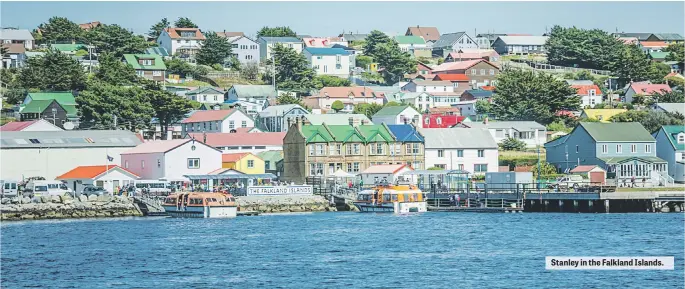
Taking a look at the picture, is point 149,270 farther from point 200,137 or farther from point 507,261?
point 200,137

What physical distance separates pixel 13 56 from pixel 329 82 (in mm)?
43508

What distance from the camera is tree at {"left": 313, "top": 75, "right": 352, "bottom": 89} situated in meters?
166

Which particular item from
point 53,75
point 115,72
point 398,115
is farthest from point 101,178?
point 53,75

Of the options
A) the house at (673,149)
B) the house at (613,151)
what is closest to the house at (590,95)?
the house at (613,151)

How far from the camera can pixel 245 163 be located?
10100 cm

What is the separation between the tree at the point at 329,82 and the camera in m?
166

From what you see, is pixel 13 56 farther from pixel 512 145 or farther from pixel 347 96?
pixel 512 145

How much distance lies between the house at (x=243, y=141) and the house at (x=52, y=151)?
26.6 feet

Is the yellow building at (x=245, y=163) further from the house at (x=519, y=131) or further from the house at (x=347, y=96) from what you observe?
the house at (x=347, y=96)

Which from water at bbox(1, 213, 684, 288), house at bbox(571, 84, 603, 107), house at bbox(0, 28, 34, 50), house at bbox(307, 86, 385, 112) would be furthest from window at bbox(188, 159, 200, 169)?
house at bbox(0, 28, 34, 50)

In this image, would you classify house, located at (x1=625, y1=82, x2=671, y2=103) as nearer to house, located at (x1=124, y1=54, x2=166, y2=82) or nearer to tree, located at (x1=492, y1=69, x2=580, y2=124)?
tree, located at (x1=492, y1=69, x2=580, y2=124)

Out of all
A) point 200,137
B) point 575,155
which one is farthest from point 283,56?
point 575,155

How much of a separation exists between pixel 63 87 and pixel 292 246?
88.2m

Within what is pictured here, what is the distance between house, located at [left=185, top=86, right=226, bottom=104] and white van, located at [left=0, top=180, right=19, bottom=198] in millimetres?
60771
